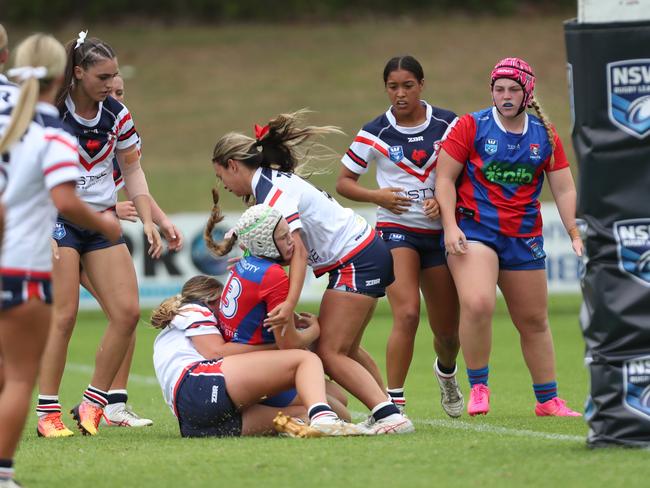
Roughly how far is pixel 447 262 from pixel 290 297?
158cm

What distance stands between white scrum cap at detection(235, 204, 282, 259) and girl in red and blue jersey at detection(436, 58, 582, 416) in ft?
4.30

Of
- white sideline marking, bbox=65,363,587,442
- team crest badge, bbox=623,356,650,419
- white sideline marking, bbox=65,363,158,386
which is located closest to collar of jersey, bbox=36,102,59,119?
→ team crest badge, bbox=623,356,650,419

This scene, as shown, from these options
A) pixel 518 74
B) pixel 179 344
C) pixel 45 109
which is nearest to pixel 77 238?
pixel 179 344

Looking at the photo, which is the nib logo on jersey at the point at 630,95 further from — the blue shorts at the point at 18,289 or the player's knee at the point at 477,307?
the blue shorts at the point at 18,289

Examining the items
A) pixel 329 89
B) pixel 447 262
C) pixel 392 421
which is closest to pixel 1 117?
pixel 392 421

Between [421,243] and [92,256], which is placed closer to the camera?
[92,256]

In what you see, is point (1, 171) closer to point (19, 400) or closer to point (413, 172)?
point (19, 400)

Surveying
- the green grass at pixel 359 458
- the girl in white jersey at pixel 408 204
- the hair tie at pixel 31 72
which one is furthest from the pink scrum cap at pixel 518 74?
the hair tie at pixel 31 72

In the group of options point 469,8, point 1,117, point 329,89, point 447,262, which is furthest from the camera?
point 469,8

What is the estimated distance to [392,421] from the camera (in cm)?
666

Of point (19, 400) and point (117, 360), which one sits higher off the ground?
point (19, 400)

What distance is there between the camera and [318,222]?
23.1ft

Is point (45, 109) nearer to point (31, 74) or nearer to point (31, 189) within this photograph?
point (31, 74)

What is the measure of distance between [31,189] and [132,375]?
7947 millimetres
